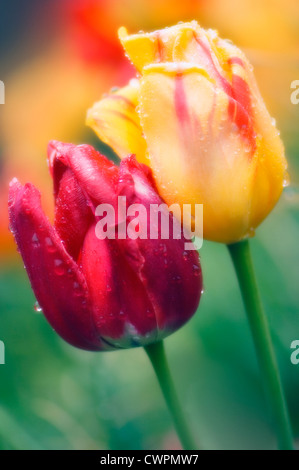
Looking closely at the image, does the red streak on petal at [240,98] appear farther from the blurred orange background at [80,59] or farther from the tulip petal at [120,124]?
the blurred orange background at [80,59]

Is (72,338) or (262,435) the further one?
(262,435)

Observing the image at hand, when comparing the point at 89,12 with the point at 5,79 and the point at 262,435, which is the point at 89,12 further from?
the point at 262,435

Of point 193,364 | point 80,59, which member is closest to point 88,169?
point 193,364

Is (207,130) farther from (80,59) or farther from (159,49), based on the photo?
(80,59)

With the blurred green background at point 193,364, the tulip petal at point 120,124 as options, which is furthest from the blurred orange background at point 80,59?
the tulip petal at point 120,124

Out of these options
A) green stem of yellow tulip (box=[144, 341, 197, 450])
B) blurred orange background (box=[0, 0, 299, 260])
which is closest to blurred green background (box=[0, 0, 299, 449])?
blurred orange background (box=[0, 0, 299, 260])

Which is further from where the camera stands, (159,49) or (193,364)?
(193,364)

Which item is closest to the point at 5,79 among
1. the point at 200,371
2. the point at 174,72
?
the point at 200,371
